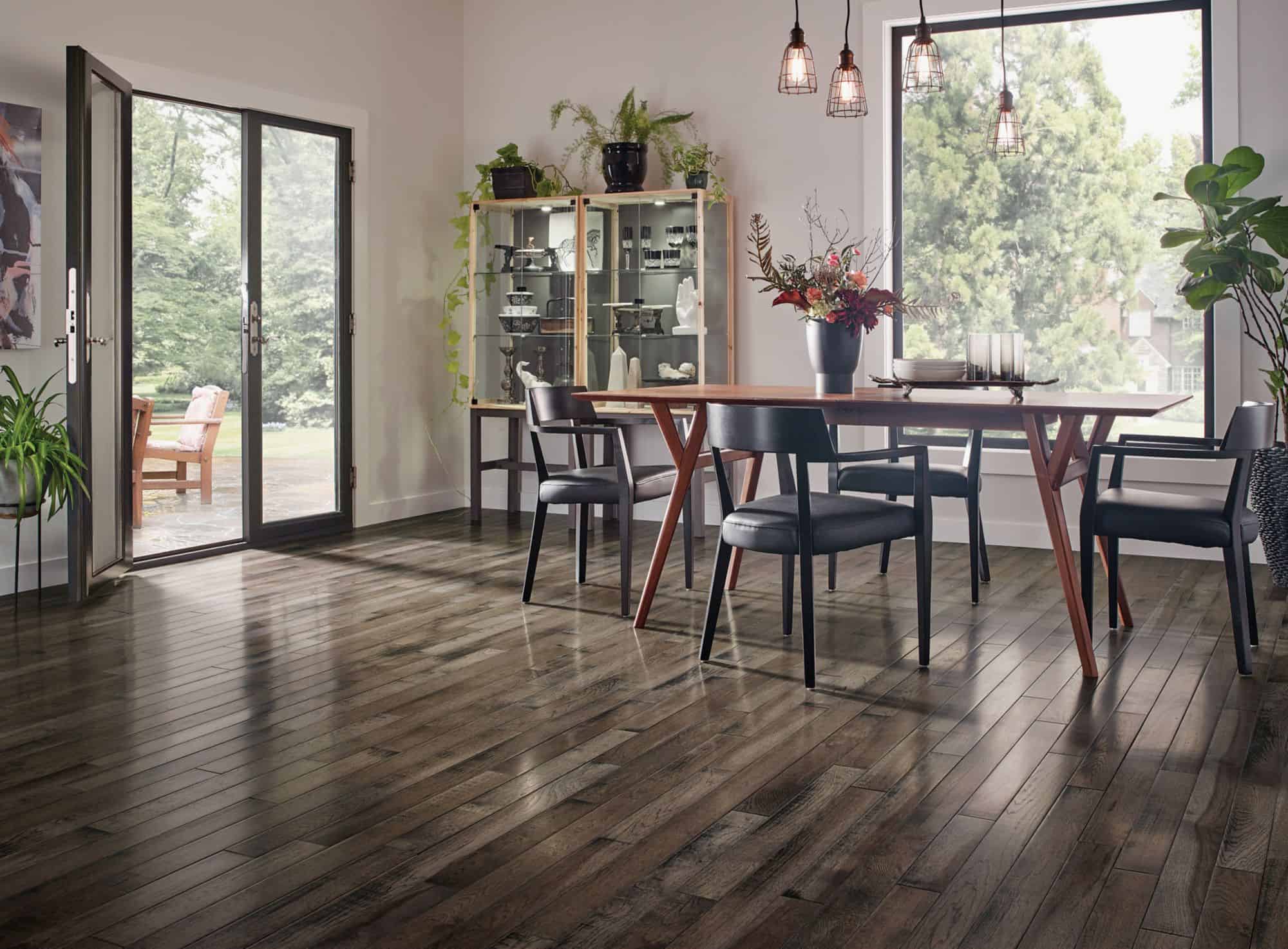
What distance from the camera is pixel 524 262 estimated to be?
23.2 ft

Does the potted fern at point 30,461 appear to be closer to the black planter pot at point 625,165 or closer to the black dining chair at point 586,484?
the black dining chair at point 586,484

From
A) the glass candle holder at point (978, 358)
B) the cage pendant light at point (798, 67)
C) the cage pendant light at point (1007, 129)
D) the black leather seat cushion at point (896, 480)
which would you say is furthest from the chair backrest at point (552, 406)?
the cage pendant light at point (1007, 129)

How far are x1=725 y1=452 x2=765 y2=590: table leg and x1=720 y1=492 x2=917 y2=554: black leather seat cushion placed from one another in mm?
815

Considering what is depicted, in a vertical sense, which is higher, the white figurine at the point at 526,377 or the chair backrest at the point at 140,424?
the white figurine at the point at 526,377

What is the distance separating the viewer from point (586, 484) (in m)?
4.72

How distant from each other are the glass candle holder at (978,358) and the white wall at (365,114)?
3773mm

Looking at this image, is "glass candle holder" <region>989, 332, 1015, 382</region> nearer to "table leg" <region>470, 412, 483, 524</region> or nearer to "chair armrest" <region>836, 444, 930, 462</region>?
"chair armrest" <region>836, 444, 930, 462</region>

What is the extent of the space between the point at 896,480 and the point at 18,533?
348 cm

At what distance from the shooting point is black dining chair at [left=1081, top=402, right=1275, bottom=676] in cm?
380

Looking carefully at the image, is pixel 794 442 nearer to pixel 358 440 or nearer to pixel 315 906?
pixel 315 906

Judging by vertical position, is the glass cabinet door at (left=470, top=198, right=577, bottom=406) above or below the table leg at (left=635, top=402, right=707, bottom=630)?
above

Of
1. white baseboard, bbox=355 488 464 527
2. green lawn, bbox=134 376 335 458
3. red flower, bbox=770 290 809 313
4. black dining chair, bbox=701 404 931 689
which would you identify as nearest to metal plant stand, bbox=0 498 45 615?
green lawn, bbox=134 376 335 458

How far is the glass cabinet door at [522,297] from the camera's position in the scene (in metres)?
6.98

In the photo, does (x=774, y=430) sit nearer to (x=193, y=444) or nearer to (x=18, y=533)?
(x=18, y=533)
